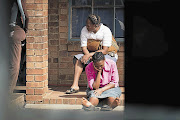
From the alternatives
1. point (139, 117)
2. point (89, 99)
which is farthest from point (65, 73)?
point (139, 117)

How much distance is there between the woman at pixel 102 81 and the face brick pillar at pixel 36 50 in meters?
0.90

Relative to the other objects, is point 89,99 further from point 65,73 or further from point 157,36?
point 157,36

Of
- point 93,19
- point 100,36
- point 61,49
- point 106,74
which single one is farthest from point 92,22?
point 61,49

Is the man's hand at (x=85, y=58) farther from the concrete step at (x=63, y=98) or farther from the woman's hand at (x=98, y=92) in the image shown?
the woman's hand at (x=98, y=92)

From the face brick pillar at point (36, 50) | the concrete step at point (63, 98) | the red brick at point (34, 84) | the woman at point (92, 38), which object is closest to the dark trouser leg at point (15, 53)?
the face brick pillar at point (36, 50)

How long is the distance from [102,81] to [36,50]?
1.22 metres

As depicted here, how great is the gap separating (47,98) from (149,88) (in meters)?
3.83

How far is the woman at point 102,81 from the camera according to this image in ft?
21.1

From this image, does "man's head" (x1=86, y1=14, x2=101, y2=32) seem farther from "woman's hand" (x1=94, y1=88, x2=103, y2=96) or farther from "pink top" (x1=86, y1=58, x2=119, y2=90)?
"woman's hand" (x1=94, y1=88, x2=103, y2=96)

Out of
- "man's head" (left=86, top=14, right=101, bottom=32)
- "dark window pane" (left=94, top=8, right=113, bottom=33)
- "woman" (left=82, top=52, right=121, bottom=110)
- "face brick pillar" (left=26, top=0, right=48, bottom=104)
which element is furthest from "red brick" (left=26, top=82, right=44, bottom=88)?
"dark window pane" (left=94, top=8, right=113, bottom=33)

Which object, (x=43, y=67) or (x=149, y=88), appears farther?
(x=43, y=67)

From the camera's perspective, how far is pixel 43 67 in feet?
23.5

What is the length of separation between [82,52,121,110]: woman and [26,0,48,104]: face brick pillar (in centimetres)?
90

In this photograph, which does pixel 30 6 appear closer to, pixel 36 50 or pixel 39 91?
pixel 36 50
